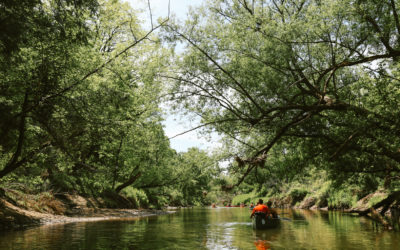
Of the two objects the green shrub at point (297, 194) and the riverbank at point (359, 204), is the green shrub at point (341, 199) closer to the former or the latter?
the riverbank at point (359, 204)

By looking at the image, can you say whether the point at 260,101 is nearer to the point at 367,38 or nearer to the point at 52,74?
the point at 367,38

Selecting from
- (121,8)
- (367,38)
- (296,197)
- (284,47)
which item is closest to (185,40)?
(284,47)

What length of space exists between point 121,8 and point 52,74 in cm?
1441

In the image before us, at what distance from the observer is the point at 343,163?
45.7 ft

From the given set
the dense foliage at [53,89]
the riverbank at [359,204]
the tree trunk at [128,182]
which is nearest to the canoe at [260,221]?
A: the dense foliage at [53,89]

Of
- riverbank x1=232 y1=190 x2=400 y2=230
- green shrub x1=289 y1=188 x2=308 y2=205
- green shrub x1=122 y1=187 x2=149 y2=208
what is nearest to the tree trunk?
green shrub x1=122 y1=187 x2=149 y2=208

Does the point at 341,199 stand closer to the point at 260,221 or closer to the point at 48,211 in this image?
the point at 260,221

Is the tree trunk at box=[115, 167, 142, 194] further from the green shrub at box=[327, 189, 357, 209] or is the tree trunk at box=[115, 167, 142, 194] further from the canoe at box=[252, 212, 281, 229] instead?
the green shrub at box=[327, 189, 357, 209]

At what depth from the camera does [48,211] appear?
18000 mm

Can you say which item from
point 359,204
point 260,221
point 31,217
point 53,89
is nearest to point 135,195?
point 31,217

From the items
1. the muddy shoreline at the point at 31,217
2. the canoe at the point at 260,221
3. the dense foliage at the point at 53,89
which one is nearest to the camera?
the dense foliage at the point at 53,89

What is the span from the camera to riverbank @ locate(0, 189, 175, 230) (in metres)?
13.7

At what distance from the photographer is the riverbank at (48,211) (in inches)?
538

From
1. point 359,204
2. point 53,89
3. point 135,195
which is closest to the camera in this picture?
point 53,89
